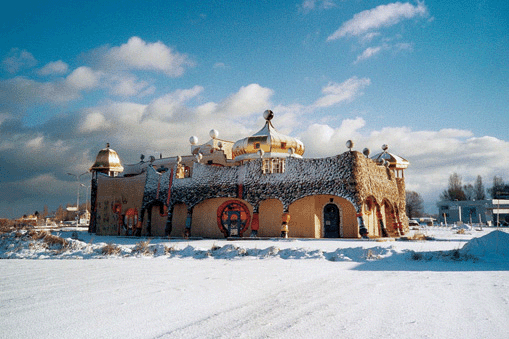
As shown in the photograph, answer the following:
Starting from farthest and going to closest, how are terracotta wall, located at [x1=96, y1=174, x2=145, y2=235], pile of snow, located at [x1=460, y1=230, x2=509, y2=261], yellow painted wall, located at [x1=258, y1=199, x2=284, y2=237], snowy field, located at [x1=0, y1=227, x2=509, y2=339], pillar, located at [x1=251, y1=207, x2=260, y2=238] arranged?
terracotta wall, located at [x1=96, y1=174, x2=145, y2=235], yellow painted wall, located at [x1=258, y1=199, x2=284, y2=237], pillar, located at [x1=251, y1=207, x2=260, y2=238], pile of snow, located at [x1=460, y1=230, x2=509, y2=261], snowy field, located at [x1=0, y1=227, x2=509, y2=339]

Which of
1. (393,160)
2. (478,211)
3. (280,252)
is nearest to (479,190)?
(478,211)

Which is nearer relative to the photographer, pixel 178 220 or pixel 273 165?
pixel 273 165

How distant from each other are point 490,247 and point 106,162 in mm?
28330

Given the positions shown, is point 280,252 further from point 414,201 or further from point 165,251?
point 414,201

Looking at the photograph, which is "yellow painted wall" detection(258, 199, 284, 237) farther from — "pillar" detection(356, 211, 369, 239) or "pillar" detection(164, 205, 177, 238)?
"pillar" detection(164, 205, 177, 238)

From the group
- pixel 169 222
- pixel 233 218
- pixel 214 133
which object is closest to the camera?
pixel 233 218

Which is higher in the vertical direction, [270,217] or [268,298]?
[270,217]

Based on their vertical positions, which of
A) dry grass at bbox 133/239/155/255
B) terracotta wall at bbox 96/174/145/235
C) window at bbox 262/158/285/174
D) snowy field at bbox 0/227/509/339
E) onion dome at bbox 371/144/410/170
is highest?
onion dome at bbox 371/144/410/170

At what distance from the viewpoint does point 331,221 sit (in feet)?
64.6

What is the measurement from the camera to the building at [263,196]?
61.3 feet

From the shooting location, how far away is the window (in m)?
19.8

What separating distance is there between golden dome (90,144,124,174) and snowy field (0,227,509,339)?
23.9 meters

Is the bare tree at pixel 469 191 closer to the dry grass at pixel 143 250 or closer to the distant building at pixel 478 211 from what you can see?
the distant building at pixel 478 211

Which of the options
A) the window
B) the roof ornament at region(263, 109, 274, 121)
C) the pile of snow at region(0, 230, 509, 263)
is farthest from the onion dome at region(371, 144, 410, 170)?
the pile of snow at region(0, 230, 509, 263)
